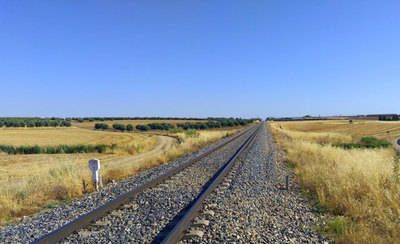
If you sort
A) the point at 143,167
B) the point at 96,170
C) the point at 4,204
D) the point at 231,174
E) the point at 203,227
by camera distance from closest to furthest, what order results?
the point at 203,227, the point at 4,204, the point at 96,170, the point at 231,174, the point at 143,167

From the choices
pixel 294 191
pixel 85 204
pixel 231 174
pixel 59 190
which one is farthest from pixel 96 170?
pixel 294 191

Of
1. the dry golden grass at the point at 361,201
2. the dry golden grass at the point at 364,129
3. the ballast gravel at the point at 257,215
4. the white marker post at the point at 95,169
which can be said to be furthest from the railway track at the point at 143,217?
the dry golden grass at the point at 364,129

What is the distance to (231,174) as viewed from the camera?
14.2m

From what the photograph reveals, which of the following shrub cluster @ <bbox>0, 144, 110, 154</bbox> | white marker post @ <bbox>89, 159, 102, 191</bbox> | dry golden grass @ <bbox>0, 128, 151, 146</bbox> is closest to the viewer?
white marker post @ <bbox>89, 159, 102, 191</bbox>

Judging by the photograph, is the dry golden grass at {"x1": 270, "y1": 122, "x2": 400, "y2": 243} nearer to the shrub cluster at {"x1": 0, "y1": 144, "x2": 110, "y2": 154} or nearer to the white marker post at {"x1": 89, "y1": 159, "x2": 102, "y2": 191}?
the white marker post at {"x1": 89, "y1": 159, "x2": 102, "y2": 191}

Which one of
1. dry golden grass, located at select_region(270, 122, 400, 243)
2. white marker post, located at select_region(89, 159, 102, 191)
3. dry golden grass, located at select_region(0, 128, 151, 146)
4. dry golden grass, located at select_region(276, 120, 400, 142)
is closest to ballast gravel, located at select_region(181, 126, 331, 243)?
dry golden grass, located at select_region(270, 122, 400, 243)

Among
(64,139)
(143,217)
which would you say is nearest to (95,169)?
(143,217)

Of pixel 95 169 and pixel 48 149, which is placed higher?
pixel 95 169

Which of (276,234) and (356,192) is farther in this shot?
(356,192)

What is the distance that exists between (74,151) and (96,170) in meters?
42.7

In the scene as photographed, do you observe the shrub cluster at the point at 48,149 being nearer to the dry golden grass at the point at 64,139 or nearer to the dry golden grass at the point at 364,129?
the dry golden grass at the point at 64,139

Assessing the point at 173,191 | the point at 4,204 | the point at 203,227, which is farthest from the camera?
the point at 173,191

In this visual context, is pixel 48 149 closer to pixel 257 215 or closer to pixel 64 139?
pixel 64 139

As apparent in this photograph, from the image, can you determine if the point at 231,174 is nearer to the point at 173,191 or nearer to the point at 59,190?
the point at 173,191
